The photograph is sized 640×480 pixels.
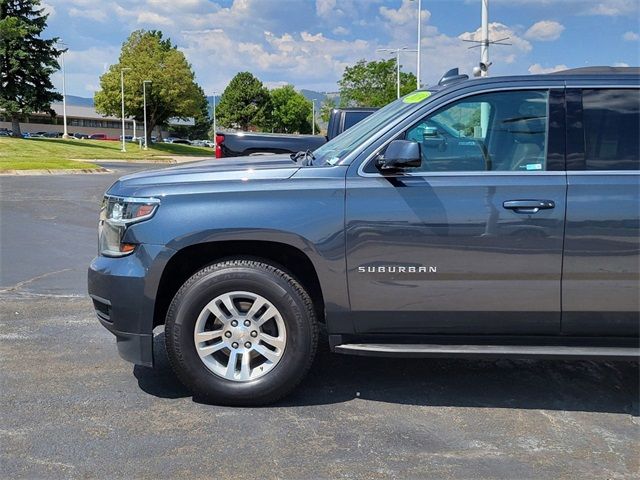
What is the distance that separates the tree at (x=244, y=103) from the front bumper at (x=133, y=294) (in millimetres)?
97814

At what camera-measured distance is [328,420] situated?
375 cm

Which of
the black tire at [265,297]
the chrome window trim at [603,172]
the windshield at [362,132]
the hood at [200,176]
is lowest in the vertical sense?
the black tire at [265,297]

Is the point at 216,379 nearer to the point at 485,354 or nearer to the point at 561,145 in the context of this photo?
the point at 485,354

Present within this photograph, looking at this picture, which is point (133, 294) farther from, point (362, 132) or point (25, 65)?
point (25, 65)

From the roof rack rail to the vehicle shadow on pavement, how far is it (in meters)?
2.03

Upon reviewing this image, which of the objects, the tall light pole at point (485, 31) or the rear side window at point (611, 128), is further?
the tall light pole at point (485, 31)

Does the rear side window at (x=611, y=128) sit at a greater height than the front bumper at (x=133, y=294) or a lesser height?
greater

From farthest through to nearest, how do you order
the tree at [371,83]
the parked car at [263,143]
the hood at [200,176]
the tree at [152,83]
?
1. the tree at [152,83]
2. the tree at [371,83]
3. the parked car at [263,143]
4. the hood at [200,176]

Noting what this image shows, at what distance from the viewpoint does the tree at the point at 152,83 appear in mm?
62469

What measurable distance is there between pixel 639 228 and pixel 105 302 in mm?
3173

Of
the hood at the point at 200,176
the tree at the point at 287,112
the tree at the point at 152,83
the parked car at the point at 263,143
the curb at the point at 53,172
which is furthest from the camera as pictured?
the tree at the point at 287,112

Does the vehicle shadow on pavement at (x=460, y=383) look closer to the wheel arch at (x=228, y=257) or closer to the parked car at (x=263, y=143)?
the wheel arch at (x=228, y=257)

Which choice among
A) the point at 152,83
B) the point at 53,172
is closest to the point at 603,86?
→ the point at 53,172

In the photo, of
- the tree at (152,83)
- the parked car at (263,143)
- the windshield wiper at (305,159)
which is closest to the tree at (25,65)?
the tree at (152,83)
